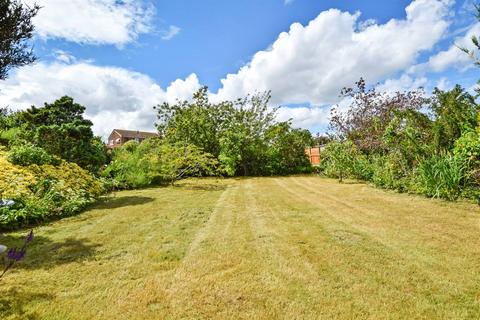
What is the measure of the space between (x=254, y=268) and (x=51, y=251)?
9.79ft

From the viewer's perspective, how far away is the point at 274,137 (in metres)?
21.1

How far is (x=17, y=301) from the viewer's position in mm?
2934

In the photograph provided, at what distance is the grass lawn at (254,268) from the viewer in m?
2.79

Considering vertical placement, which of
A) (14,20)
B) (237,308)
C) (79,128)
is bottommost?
(237,308)

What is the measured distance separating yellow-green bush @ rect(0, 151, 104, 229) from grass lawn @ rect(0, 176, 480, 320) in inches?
22.1

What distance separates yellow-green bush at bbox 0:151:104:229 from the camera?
612 cm

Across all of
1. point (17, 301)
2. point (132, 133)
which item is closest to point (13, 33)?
point (17, 301)

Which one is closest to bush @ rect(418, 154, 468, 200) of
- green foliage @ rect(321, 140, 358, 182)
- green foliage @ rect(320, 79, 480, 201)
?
green foliage @ rect(320, 79, 480, 201)

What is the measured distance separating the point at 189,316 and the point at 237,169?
17.8m

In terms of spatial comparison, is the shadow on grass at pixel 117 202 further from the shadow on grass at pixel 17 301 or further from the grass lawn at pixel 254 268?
the shadow on grass at pixel 17 301

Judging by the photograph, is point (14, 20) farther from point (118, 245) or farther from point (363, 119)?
point (363, 119)

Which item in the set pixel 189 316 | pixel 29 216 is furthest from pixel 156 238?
pixel 29 216

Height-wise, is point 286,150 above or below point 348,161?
above

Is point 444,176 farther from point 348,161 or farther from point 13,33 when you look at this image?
point 13,33
